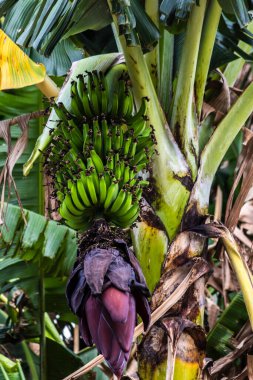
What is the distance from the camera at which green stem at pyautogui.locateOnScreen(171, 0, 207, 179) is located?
1375 mm

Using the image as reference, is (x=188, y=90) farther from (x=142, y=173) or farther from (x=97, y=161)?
(x=97, y=161)

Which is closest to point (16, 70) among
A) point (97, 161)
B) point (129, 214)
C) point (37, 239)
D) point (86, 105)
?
point (86, 105)

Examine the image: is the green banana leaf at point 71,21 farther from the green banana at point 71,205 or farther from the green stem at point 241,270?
the green stem at point 241,270

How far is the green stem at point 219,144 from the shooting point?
4.55ft

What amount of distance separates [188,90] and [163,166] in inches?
7.5

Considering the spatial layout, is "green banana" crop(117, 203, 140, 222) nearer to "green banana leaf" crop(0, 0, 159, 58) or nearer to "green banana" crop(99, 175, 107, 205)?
"green banana" crop(99, 175, 107, 205)

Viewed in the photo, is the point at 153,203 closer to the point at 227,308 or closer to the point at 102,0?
the point at 102,0

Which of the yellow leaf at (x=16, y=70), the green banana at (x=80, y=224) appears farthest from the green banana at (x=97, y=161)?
the yellow leaf at (x=16, y=70)

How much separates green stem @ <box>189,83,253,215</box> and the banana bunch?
0.61 feet

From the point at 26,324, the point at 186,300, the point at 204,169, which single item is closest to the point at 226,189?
the point at 26,324

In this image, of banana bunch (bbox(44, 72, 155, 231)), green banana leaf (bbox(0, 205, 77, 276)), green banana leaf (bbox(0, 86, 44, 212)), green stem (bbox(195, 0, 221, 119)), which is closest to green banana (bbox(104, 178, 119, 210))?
banana bunch (bbox(44, 72, 155, 231))

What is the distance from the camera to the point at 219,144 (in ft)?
4.73

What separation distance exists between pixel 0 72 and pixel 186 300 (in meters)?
0.61

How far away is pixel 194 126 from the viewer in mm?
1423
